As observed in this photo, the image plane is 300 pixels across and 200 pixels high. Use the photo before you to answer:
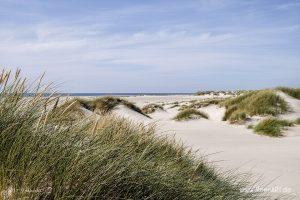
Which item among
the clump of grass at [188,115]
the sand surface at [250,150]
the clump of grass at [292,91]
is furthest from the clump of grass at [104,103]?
the clump of grass at [292,91]

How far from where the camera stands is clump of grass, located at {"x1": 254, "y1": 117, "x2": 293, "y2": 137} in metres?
12.0

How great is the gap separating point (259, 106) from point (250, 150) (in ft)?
22.7

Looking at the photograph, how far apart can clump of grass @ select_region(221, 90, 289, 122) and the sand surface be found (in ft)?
1.61

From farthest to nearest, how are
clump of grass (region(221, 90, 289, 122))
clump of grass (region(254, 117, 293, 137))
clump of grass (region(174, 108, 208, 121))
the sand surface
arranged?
1. clump of grass (region(174, 108, 208, 121))
2. clump of grass (region(221, 90, 289, 122))
3. clump of grass (region(254, 117, 293, 137))
4. the sand surface

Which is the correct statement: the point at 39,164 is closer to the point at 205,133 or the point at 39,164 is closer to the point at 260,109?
the point at 205,133

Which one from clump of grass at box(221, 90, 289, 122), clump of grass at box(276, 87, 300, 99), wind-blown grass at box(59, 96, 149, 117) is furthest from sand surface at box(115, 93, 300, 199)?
clump of grass at box(276, 87, 300, 99)

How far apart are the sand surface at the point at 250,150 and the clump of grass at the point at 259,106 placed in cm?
49

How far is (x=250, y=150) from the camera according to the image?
9.68 m

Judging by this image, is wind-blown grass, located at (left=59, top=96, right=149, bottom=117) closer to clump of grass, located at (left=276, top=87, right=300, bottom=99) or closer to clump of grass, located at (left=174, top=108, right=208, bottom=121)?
clump of grass, located at (left=174, top=108, right=208, bottom=121)

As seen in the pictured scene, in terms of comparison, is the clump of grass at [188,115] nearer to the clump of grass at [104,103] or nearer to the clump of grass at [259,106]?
the clump of grass at [259,106]

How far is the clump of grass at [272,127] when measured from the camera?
11979 millimetres

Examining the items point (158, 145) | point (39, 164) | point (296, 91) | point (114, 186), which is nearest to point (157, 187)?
point (114, 186)

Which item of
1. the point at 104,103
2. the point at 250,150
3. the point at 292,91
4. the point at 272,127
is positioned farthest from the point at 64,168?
the point at 292,91

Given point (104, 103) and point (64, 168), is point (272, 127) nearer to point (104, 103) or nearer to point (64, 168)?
point (104, 103)
